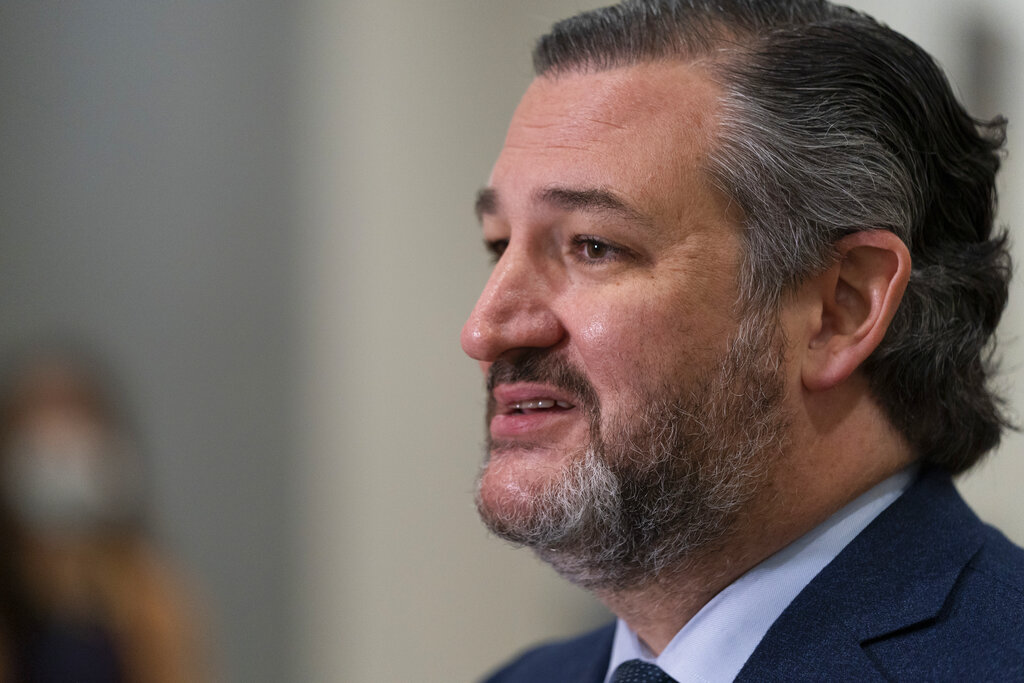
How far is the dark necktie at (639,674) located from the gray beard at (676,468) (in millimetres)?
132

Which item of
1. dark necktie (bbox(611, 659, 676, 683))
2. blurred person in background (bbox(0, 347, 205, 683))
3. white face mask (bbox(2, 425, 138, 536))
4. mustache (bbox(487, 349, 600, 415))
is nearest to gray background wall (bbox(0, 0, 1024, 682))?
→ blurred person in background (bbox(0, 347, 205, 683))

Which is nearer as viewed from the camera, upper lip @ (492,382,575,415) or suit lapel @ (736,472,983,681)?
suit lapel @ (736,472,983,681)

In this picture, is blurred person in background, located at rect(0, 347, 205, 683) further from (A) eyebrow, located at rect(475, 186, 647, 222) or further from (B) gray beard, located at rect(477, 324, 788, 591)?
(A) eyebrow, located at rect(475, 186, 647, 222)

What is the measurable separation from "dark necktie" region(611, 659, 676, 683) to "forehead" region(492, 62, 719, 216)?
0.58 meters

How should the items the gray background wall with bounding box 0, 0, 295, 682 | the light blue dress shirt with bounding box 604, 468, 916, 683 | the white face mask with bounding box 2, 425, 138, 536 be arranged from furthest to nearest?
the gray background wall with bounding box 0, 0, 295, 682 → the white face mask with bounding box 2, 425, 138, 536 → the light blue dress shirt with bounding box 604, 468, 916, 683

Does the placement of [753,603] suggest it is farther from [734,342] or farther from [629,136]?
[629,136]

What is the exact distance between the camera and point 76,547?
3.16 m

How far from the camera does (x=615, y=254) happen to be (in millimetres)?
1334

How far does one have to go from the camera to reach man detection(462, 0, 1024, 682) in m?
1.30

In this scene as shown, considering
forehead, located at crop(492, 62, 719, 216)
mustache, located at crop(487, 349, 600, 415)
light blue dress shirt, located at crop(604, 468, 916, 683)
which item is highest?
forehead, located at crop(492, 62, 719, 216)

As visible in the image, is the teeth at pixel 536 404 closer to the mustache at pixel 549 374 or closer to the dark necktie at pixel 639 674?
the mustache at pixel 549 374

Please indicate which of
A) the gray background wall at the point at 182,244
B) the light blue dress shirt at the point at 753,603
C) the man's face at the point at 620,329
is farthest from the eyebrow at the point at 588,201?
the gray background wall at the point at 182,244

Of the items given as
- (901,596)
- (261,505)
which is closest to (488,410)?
(901,596)

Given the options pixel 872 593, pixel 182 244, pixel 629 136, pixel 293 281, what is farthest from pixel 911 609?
pixel 182 244
